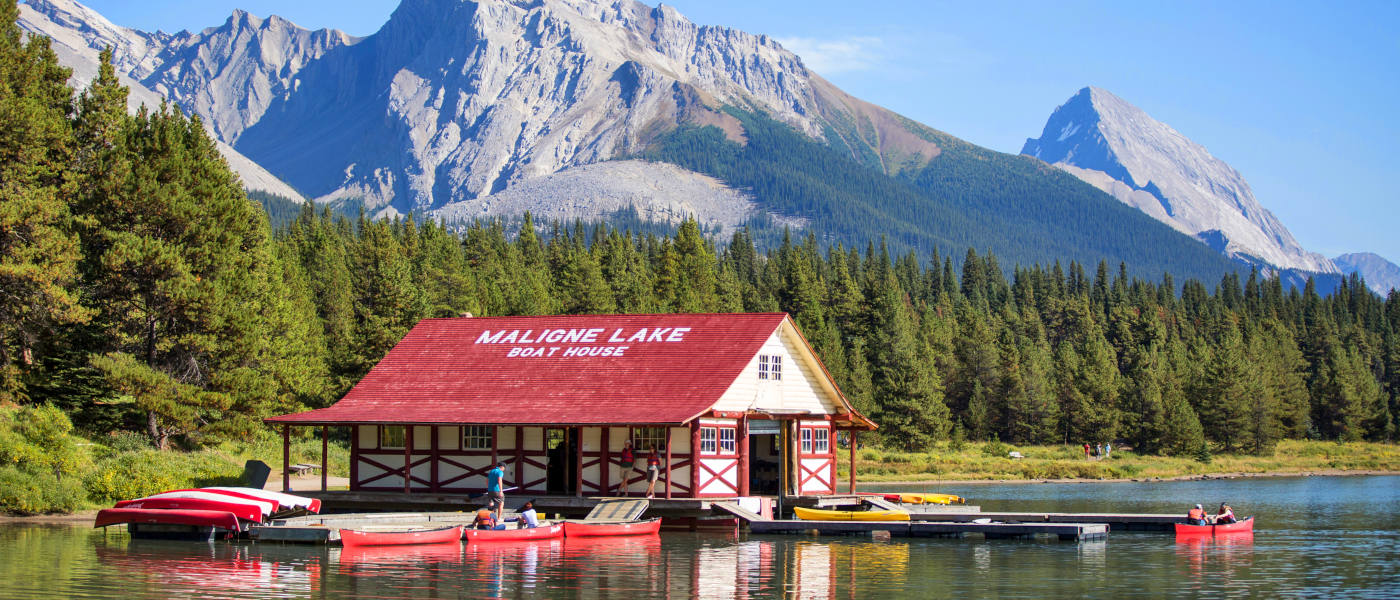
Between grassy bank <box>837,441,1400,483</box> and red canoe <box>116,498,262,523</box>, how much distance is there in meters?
38.9

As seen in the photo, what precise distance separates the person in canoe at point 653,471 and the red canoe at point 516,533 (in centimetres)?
394

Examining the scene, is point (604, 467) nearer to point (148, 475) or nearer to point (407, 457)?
point (407, 457)

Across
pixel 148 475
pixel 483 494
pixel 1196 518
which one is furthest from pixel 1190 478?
pixel 148 475

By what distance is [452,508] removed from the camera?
129 feet

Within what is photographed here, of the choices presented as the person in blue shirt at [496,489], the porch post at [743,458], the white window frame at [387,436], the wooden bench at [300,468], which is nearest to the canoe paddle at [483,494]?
the white window frame at [387,436]

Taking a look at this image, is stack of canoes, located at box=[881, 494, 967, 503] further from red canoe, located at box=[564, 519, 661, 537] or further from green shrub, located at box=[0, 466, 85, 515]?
green shrub, located at box=[0, 466, 85, 515]

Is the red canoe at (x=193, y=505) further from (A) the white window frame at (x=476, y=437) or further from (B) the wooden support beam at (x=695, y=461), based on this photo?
(B) the wooden support beam at (x=695, y=461)

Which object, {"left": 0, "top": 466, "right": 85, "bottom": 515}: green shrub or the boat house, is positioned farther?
the boat house

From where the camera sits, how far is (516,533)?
33844mm

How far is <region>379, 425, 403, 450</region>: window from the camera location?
42.1 metres

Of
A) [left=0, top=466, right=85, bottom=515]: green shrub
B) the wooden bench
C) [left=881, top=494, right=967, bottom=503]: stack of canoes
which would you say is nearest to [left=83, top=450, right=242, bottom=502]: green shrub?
[left=0, top=466, right=85, bottom=515]: green shrub

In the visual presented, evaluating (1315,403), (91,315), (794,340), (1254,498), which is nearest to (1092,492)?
(1254,498)

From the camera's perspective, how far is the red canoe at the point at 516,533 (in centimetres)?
3350

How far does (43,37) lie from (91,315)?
13303mm
